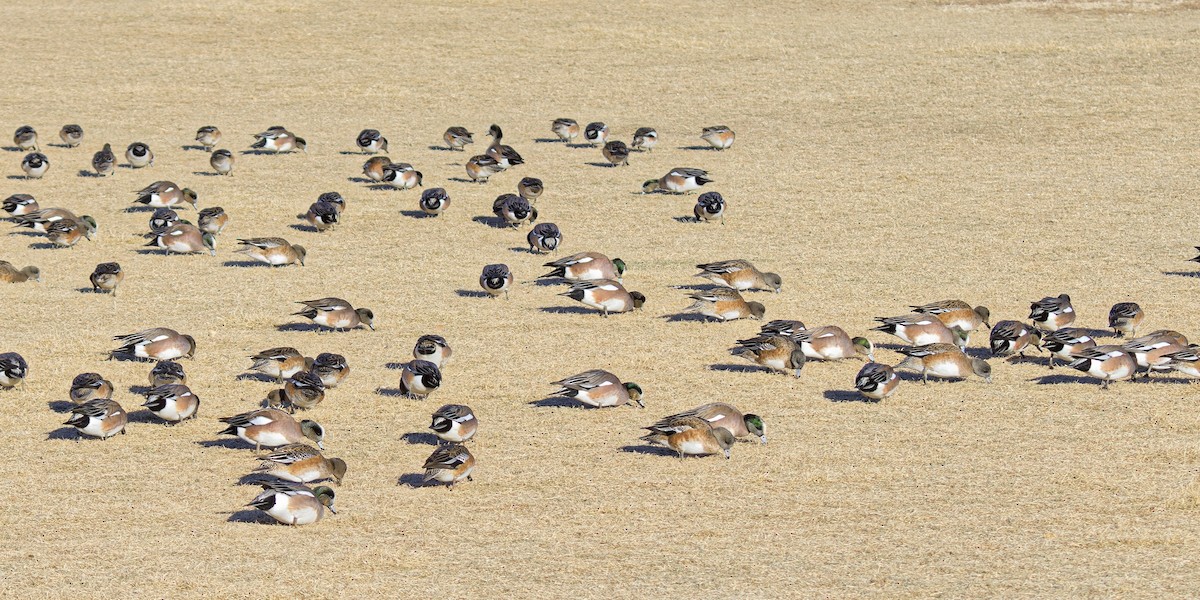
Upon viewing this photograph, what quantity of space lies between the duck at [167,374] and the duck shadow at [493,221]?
13.1 meters

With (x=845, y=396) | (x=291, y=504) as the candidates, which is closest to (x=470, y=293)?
(x=845, y=396)

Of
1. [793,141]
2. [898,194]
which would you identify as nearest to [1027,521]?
[898,194]

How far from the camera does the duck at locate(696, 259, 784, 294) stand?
25.4 m

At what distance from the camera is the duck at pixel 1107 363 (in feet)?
63.9

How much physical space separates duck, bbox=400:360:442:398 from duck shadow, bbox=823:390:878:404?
526 centimetres

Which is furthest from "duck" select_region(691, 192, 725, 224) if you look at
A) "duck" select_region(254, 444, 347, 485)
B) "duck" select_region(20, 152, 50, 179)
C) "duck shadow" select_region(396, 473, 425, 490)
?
"duck" select_region(254, 444, 347, 485)

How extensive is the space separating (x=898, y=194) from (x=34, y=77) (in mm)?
29244

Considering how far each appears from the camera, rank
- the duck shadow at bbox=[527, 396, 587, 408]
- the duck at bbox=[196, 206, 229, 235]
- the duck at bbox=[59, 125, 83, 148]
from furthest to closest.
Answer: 1. the duck at bbox=[59, 125, 83, 148]
2. the duck at bbox=[196, 206, 229, 235]
3. the duck shadow at bbox=[527, 396, 587, 408]

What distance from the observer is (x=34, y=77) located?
47375mm

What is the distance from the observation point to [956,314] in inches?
879

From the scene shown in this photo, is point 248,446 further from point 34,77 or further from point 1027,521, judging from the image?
point 34,77

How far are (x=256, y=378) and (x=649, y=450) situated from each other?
6.16 metres

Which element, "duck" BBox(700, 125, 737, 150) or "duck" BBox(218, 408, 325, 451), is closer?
"duck" BBox(218, 408, 325, 451)

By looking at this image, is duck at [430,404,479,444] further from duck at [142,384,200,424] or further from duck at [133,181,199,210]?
duck at [133,181,199,210]
